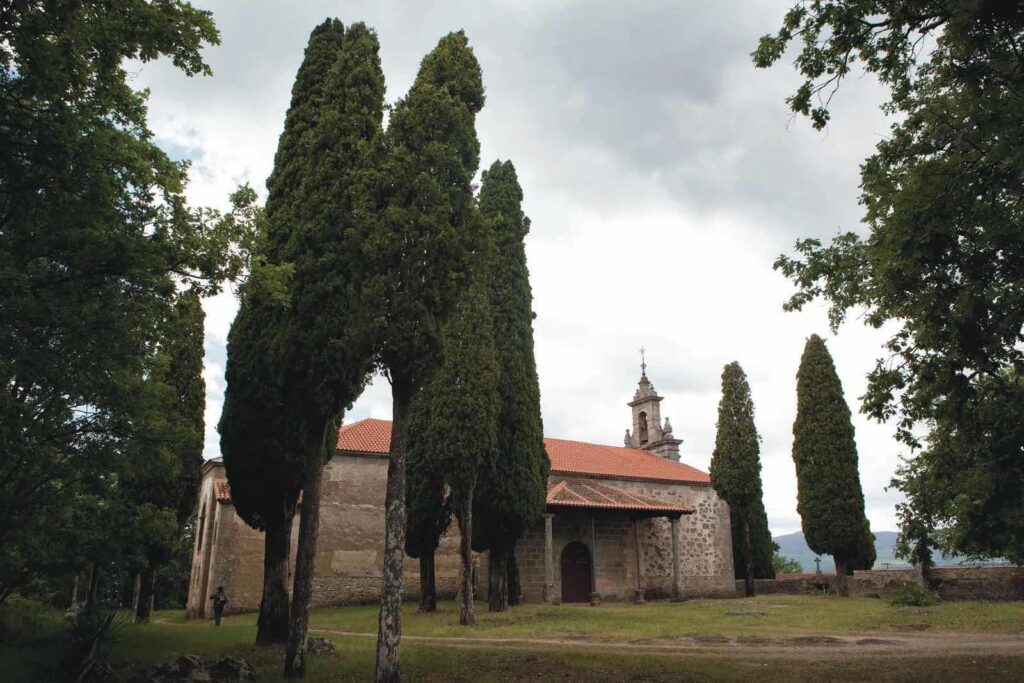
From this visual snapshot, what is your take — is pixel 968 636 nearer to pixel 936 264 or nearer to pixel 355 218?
pixel 936 264

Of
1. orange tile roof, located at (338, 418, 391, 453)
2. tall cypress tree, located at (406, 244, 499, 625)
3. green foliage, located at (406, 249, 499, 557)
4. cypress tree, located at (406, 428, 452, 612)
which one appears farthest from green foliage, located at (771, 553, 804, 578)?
tall cypress tree, located at (406, 244, 499, 625)

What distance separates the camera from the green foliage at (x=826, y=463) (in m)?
27.1

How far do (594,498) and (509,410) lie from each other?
7697mm

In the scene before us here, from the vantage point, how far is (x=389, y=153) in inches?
429

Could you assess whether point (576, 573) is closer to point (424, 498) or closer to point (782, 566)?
point (424, 498)

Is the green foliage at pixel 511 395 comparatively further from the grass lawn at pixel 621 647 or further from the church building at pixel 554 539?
the church building at pixel 554 539

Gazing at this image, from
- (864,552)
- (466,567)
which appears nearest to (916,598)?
(864,552)

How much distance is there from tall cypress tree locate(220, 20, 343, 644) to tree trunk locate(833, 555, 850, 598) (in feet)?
75.0

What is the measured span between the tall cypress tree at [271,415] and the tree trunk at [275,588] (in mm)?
16

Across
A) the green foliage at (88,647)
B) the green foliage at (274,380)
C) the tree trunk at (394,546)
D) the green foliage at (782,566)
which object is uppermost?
the green foliage at (274,380)

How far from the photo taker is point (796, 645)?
12.0 meters

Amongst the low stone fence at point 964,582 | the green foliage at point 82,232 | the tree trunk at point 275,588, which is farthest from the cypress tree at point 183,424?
the low stone fence at point 964,582

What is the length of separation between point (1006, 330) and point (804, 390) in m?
23.4

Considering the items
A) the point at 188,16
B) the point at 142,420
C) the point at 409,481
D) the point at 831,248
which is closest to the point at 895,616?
the point at 831,248
